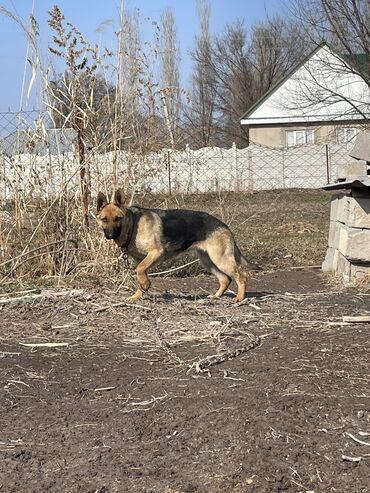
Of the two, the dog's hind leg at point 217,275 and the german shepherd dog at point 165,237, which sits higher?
the german shepherd dog at point 165,237

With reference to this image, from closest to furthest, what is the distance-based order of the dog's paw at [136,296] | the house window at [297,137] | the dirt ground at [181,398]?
the dirt ground at [181,398] → the dog's paw at [136,296] → the house window at [297,137]

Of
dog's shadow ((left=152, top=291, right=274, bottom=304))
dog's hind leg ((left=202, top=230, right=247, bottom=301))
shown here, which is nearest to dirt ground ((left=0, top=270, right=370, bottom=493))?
dog's shadow ((left=152, top=291, right=274, bottom=304))

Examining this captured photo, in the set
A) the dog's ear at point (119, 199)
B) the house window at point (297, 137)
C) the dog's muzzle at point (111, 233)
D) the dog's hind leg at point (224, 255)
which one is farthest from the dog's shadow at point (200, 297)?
the house window at point (297, 137)

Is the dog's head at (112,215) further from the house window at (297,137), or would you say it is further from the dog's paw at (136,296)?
the house window at (297,137)

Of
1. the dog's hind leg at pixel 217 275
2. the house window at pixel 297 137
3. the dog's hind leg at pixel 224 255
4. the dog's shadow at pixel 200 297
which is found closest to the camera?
the dog's shadow at pixel 200 297

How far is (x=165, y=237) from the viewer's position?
6.54 meters

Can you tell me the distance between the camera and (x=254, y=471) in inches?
107

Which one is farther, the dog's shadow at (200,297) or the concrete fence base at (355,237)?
→ the concrete fence base at (355,237)

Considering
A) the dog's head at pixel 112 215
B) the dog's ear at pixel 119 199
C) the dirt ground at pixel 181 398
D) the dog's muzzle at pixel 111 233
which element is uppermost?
the dog's ear at pixel 119 199

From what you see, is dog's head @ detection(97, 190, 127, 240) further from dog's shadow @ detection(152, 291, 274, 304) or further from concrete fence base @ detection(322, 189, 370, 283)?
concrete fence base @ detection(322, 189, 370, 283)

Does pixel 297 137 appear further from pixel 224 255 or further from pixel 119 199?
pixel 119 199

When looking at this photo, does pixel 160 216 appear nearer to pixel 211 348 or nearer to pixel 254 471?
pixel 211 348

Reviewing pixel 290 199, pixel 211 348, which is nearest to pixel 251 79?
pixel 290 199

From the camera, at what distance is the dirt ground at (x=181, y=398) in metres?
2.73
